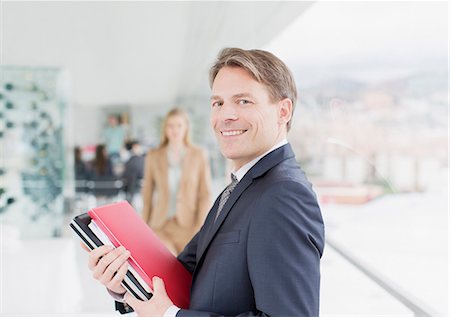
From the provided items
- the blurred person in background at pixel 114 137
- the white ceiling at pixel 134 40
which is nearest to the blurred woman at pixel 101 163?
the blurred person in background at pixel 114 137

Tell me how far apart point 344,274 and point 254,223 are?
261 centimetres

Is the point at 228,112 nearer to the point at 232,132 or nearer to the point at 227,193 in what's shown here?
the point at 232,132

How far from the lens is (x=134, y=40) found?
5.99 meters

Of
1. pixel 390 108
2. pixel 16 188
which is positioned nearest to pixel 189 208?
pixel 16 188

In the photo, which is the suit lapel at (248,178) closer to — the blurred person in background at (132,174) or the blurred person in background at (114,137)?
the blurred person in background at (132,174)

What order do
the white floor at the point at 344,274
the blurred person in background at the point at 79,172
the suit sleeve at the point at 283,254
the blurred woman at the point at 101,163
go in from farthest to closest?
the blurred woman at the point at 101,163
the blurred person in background at the point at 79,172
the white floor at the point at 344,274
the suit sleeve at the point at 283,254

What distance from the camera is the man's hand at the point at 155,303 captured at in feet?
3.93

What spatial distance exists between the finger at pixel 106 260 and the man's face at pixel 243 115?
350 mm

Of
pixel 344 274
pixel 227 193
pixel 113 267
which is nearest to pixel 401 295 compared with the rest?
pixel 344 274

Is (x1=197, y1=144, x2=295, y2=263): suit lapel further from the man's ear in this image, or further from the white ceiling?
the white ceiling

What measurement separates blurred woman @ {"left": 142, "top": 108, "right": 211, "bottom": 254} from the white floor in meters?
0.66

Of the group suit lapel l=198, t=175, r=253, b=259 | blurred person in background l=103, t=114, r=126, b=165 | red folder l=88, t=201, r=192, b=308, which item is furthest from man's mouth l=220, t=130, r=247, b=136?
blurred person in background l=103, t=114, r=126, b=165

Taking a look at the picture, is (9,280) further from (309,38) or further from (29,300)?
(309,38)

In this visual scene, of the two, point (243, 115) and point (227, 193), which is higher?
point (243, 115)
